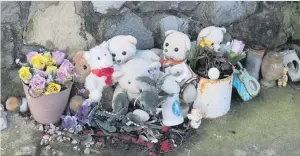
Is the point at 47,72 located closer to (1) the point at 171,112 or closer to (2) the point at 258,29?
(1) the point at 171,112

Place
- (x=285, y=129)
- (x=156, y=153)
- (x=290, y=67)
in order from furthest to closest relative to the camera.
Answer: (x=290, y=67) → (x=285, y=129) → (x=156, y=153)

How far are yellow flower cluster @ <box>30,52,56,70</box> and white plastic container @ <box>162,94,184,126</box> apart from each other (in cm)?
87

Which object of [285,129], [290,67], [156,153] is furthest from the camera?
[290,67]

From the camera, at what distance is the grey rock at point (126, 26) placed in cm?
363

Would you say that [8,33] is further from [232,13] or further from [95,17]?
[232,13]

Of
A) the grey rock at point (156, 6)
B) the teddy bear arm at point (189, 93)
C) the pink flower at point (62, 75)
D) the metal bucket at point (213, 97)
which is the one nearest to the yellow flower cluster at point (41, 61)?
the pink flower at point (62, 75)

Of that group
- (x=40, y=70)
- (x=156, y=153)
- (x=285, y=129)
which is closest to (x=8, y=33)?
(x=40, y=70)

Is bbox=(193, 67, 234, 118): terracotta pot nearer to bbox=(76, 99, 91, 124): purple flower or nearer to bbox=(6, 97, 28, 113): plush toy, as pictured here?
bbox=(76, 99, 91, 124): purple flower

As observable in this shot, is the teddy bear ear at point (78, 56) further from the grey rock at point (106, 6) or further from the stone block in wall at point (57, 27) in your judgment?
the grey rock at point (106, 6)

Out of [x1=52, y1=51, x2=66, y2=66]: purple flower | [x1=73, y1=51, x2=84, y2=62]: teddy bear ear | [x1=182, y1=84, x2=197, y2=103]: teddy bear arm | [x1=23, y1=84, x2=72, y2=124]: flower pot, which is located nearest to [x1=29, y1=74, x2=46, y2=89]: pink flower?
[x1=23, y1=84, x2=72, y2=124]: flower pot

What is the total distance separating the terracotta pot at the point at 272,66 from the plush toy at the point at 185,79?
669 mm

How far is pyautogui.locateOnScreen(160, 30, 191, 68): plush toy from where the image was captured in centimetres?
352

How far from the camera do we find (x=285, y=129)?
3596mm

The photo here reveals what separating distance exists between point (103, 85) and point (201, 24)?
915mm
